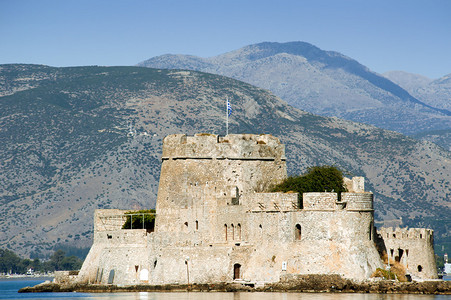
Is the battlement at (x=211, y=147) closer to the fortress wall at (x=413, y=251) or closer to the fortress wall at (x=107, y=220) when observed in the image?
the fortress wall at (x=107, y=220)

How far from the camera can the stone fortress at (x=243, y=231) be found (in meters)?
62.6

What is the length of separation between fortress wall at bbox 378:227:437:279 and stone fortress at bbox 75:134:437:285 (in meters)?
0.07

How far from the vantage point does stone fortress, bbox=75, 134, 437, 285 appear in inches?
2463

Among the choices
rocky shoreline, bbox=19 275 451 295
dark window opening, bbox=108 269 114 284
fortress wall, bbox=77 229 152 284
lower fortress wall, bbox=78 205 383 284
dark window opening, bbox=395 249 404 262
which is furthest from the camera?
dark window opening, bbox=108 269 114 284

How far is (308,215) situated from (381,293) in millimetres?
6504

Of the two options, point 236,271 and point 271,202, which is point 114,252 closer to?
point 236,271

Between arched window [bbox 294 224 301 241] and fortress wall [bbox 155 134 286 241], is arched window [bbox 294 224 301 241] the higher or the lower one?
the lower one

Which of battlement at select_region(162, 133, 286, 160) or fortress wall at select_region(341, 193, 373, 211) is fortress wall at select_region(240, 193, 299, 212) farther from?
battlement at select_region(162, 133, 286, 160)

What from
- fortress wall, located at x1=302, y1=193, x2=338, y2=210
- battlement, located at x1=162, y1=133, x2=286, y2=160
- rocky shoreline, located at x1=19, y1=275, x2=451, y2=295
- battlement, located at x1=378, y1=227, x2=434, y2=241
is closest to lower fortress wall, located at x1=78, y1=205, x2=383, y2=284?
fortress wall, located at x1=302, y1=193, x2=338, y2=210

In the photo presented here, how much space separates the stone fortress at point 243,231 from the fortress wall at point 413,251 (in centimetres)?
7

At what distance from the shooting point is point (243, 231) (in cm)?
6631

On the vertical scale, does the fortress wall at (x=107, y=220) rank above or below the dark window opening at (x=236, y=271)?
above

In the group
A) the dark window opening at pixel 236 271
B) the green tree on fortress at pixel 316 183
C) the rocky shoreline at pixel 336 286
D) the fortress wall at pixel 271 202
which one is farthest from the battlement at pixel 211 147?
the rocky shoreline at pixel 336 286

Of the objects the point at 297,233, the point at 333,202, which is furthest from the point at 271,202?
the point at 333,202
